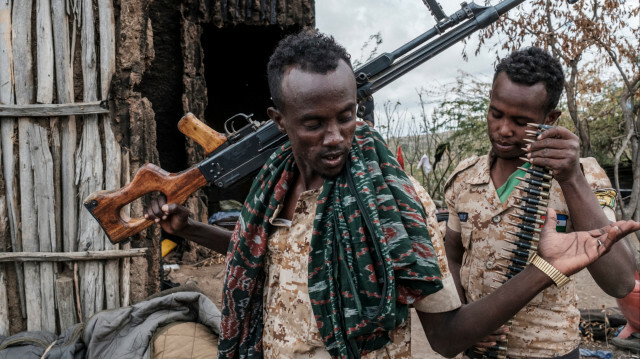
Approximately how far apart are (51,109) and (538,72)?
321 cm

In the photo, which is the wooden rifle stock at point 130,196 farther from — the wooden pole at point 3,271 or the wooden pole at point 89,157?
the wooden pole at point 3,271

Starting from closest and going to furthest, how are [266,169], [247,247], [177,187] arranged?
[247,247] < [266,169] < [177,187]

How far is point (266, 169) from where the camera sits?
69.1 inches

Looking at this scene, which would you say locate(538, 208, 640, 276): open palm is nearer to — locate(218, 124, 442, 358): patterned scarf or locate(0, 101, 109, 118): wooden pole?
locate(218, 124, 442, 358): patterned scarf

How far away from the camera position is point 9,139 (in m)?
3.55

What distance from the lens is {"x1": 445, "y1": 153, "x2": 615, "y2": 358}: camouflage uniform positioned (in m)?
1.92

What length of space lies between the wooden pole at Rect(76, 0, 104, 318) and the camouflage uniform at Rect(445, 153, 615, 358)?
2.61m

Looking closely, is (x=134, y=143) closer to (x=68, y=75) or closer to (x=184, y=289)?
(x=68, y=75)

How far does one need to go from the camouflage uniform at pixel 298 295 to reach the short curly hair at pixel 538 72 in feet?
2.92

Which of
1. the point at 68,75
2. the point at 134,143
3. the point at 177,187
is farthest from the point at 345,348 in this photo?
the point at 68,75

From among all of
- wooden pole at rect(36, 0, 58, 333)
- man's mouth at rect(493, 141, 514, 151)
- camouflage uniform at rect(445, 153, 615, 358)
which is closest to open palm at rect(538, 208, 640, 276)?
camouflage uniform at rect(445, 153, 615, 358)

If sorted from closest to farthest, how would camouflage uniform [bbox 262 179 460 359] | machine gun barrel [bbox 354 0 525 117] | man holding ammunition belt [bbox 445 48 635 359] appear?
camouflage uniform [bbox 262 179 460 359]
man holding ammunition belt [bbox 445 48 635 359]
machine gun barrel [bbox 354 0 525 117]

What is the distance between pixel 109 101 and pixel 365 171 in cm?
284

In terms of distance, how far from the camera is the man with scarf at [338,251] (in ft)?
4.29
